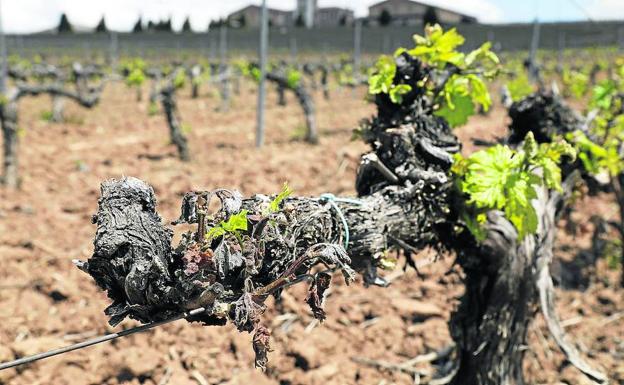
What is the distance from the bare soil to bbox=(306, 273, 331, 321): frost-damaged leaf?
1.89 feet

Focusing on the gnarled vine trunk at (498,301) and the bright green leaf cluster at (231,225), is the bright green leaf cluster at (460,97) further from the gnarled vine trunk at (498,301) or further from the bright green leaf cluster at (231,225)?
the bright green leaf cluster at (231,225)

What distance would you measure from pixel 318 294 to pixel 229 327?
2112 mm

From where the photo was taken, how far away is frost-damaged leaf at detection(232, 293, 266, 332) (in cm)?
135

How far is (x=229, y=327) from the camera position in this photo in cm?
352

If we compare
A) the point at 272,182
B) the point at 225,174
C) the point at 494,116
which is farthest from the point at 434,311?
the point at 494,116

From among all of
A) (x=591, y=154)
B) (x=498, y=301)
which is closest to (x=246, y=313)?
(x=498, y=301)

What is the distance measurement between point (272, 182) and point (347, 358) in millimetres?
3614

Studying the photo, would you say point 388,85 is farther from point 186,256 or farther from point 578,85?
point 578,85

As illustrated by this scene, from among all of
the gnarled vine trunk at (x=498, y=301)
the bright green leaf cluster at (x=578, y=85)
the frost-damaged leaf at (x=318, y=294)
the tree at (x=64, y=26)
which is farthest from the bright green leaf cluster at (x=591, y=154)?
the tree at (x=64, y=26)

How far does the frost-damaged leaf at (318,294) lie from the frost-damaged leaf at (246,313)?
178 millimetres

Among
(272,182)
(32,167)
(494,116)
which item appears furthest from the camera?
(494,116)

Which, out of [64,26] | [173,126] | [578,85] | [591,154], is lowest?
[173,126]

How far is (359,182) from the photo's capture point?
7.48 feet

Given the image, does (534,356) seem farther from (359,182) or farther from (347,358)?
(359,182)
